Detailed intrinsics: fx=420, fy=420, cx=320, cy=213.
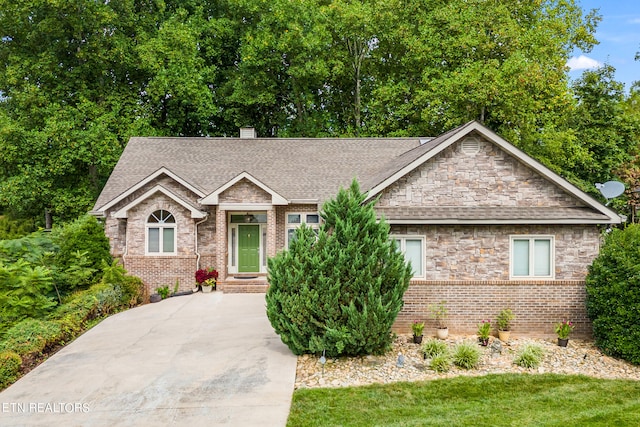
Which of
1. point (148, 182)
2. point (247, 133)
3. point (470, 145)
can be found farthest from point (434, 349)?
point (247, 133)

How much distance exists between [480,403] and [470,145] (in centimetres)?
656

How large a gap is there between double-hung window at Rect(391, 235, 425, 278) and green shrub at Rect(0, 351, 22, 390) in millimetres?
8621

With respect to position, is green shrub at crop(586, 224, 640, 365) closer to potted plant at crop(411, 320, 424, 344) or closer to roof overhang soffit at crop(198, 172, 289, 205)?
potted plant at crop(411, 320, 424, 344)

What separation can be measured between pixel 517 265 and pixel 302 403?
6.92 meters

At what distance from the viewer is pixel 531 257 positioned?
Answer: 1080cm

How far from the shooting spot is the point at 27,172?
73.9 ft

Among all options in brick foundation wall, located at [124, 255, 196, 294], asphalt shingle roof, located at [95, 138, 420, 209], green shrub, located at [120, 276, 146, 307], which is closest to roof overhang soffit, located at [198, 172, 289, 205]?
asphalt shingle roof, located at [95, 138, 420, 209]

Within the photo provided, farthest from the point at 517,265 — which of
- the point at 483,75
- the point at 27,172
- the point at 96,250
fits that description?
the point at 27,172

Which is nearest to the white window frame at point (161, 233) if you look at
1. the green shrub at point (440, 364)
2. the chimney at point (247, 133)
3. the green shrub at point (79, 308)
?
the green shrub at point (79, 308)

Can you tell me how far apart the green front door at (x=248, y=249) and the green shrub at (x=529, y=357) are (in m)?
10.5

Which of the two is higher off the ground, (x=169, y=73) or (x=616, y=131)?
(x=169, y=73)

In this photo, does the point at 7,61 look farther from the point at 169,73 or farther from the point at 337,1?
the point at 337,1

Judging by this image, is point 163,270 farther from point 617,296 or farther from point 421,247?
point 617,296

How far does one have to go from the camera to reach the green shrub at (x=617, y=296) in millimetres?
9047
